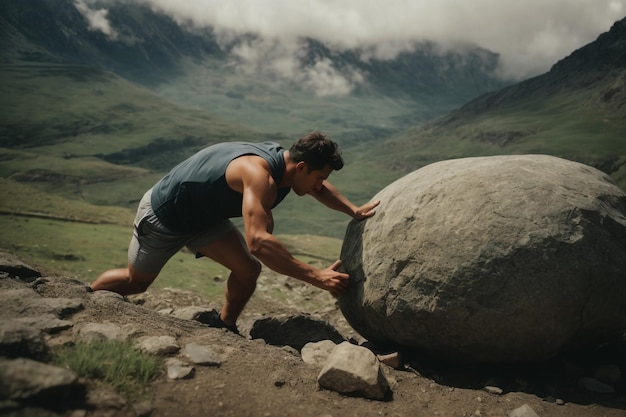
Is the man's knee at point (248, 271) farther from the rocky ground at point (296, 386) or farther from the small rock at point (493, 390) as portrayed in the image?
the small rock at point (493, 390)

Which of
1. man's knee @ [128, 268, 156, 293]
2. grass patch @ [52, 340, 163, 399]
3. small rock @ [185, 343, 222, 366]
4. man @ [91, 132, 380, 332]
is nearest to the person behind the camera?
grass patch @ [52, 340, 163, 399]

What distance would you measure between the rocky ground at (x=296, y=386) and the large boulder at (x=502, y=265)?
1.35 feet

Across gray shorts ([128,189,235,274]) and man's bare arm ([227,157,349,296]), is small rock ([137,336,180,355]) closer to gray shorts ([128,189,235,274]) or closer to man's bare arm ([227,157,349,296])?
man's bare arm ([227,157,349,296])

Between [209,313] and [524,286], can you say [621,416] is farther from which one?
[209,313]

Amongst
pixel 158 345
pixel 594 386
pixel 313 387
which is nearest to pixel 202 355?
pixel 158 345

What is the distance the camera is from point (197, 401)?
474cm

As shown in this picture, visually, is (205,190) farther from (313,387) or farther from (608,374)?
(608,374)

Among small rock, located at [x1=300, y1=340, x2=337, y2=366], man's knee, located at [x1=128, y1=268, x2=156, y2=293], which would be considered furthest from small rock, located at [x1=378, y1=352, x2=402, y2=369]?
man's knee, located at [x1=128, y1=268, x2=156, y2=293]

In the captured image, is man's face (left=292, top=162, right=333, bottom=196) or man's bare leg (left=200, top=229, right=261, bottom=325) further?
man's bare leg (left=200, top=229, right=261, bottom=325)

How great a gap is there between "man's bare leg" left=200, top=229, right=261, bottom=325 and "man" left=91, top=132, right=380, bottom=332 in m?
0.02

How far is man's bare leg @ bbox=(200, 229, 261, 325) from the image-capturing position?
8078 millimetres

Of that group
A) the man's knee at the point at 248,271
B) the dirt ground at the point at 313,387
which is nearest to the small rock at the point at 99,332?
the dirt ground at the point at 313,387

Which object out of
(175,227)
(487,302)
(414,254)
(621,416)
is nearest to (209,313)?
(175,227)

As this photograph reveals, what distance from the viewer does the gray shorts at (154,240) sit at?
25.2ft
